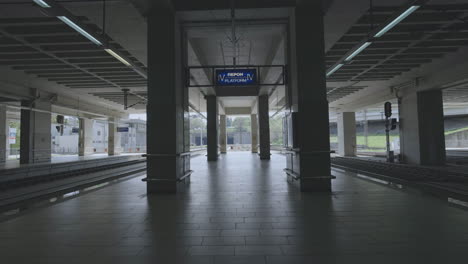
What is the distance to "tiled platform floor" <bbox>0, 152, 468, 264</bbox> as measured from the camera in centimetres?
287

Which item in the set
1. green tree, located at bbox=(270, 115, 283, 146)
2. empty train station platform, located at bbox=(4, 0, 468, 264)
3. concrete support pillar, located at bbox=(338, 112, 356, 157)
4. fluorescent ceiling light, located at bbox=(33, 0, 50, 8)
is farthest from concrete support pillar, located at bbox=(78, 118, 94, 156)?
concrete support pillar, located at bbox=(338, 112, 356, 157)

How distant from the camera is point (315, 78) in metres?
6.39

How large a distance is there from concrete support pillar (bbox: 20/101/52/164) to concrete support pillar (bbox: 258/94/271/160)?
13.5m

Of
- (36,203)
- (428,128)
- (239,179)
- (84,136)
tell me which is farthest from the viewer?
(84,136)

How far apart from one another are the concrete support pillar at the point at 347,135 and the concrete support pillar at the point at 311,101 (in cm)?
1899

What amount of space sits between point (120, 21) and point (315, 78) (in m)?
5.19

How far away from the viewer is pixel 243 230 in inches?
145

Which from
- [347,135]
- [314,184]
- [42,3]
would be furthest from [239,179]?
[347,135]

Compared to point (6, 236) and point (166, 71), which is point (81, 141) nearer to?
point (166, 71)

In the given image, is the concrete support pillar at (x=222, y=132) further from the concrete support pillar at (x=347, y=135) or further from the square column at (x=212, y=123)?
the concrete support pillar at (x=347, y=135)

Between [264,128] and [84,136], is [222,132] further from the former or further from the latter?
[84,136]

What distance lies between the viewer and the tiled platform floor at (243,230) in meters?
2.87

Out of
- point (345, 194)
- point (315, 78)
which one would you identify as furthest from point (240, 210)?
point (315, 78)

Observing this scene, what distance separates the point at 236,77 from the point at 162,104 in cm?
208
